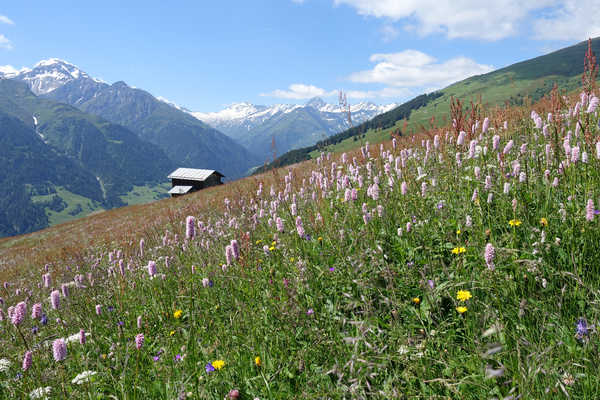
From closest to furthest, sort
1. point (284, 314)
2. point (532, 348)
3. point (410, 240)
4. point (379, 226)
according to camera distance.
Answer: point (532, 348) → point (284, 314) → point (410, 240) → point (379, 226)

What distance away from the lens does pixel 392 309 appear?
2.81 metres

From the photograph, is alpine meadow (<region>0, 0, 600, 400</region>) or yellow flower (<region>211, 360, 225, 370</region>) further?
yellow flower (<region>211, 360, 225, 370</region>)

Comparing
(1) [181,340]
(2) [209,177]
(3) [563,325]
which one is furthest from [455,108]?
(2) [209,177]

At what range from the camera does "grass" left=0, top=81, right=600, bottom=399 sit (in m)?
2.04

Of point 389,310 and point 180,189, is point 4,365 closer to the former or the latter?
point 389,310

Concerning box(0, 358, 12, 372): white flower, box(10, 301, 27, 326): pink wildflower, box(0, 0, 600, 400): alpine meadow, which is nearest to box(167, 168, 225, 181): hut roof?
box(0, 0, 600, 400): alpine meadow

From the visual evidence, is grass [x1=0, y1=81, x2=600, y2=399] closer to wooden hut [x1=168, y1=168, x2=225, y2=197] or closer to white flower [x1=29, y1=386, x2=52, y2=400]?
white flower [x1=29, y1=386, x2=52, y2=400]

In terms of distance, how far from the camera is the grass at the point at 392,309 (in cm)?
204

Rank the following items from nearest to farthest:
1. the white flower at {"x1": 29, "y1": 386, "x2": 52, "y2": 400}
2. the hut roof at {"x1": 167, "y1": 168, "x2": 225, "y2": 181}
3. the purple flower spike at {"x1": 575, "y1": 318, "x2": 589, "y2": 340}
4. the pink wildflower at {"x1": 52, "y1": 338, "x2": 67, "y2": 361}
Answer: the purple flower spike at {"x1": 575, "y1": 318, "x2": 589, "y2": 340} → the pink wildflower at {"x1": 52, "y1": 338, "x2": 67, "y2": 361} → the white flower at {"x1": 29, "y1": 386, "x2": 52, "y2": 400} → the hut roof at {"x1": 167, "y1": 168, "x2": 225, "y2": 181}

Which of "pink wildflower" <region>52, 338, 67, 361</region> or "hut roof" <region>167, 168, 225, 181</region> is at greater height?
"hut roof" <region>167, 168, 225, 181</region>

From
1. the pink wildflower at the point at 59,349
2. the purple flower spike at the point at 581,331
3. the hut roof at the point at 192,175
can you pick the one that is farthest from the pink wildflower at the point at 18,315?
the hut roof at the point at 192,175

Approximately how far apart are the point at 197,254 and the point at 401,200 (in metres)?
3.67

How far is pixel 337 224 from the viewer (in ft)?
14.7

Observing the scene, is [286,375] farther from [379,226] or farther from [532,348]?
[379,226]
